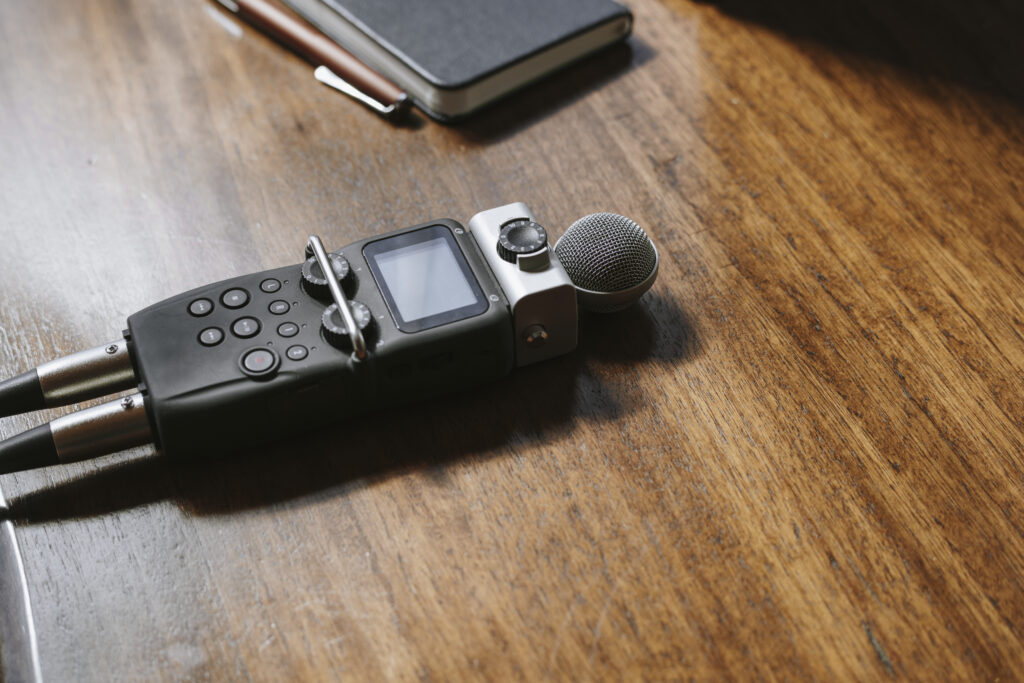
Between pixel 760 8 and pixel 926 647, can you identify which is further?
pixel 760 8

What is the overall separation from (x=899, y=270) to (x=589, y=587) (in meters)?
0.44

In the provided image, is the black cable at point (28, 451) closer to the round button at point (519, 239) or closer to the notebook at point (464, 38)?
the round button at point (519, 239)

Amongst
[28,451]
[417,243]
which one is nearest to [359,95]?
[417,243]

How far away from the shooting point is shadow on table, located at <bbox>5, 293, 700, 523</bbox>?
0.73 metres

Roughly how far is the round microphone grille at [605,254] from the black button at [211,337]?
290 mm

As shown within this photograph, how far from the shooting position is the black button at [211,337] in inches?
28.6

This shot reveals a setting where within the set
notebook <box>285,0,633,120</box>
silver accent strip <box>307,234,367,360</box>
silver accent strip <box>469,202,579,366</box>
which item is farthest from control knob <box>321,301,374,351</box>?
notebook <box>285,0,633,120</box>

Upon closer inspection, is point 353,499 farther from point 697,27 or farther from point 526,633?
point 697,27

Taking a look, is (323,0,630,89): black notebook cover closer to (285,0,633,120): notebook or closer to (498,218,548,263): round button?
(285,0,633,120): notebook

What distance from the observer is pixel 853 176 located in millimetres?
977

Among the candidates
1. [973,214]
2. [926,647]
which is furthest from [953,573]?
[973,214]

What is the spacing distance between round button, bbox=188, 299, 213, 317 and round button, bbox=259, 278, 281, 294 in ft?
0.14

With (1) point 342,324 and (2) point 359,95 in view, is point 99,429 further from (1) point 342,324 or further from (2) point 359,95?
(2) point 359,95

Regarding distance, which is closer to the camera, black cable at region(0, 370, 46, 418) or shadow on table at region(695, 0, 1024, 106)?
black cable at region(0, 370, 46, 418)
